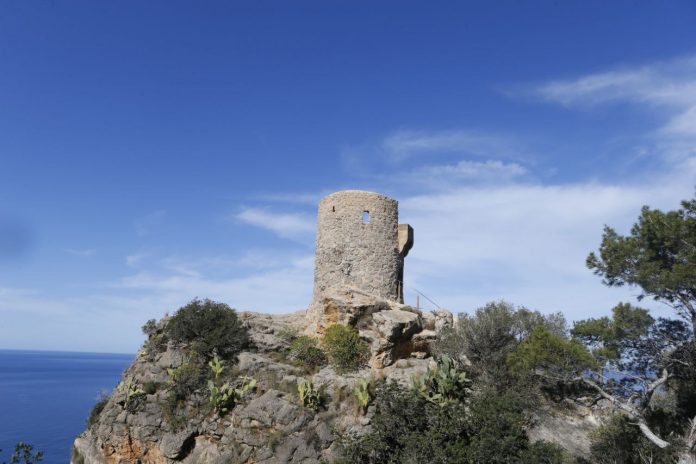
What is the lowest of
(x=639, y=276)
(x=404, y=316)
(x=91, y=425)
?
(x=91, y=425)

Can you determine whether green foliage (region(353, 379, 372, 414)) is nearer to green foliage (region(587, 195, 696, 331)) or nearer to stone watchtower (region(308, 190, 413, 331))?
stone watchtower (region(308, 190, 413, 331))

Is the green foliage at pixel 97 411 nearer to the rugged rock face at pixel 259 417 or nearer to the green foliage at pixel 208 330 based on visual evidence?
the rugged rock face at pixel 259 417

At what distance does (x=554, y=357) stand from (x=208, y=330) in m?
12.7

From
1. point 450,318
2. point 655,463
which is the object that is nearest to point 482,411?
point 655,463

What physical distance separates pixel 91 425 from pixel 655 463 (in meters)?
18.6

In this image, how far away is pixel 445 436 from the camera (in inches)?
452

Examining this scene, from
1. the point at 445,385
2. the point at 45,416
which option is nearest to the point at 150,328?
the point at 445,385

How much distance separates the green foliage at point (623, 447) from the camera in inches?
527

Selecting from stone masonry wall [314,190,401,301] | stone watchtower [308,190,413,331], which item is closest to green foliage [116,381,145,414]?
stone watchtower [308,190,413,331]

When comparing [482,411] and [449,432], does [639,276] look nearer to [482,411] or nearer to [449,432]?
[482,411]

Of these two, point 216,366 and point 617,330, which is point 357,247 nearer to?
point 216,366

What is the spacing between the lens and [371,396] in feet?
50.7

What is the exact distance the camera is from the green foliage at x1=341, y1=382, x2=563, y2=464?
10.7 metres

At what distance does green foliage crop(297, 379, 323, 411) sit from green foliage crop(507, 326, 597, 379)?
642 centimetres
